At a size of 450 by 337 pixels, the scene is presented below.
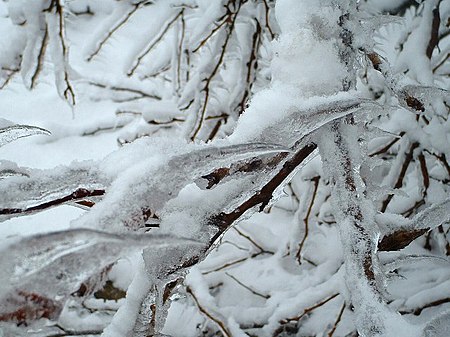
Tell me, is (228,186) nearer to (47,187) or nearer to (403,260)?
(47,187)

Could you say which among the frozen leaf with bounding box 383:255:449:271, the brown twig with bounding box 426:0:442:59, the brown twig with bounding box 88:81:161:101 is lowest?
the brown twig with bounding box 88:81:161:101

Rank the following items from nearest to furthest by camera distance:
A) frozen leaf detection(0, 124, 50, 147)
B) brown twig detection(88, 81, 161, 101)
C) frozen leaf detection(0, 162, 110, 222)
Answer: frozen leaf detection(0, 162, 110, 222)
frozen leaf detection(0, 124, 50, 147)
brown twig detection(88, 81, 161, 101)

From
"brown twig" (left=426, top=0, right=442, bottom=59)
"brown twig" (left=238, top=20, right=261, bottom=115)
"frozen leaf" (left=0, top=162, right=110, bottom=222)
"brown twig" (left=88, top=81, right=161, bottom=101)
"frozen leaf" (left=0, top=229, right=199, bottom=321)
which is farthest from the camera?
"brown twig" (left=88, top=81, right=161, bottom=101)

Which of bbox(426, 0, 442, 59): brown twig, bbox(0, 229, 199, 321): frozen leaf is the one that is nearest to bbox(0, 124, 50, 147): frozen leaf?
bbox(0, 229, 199, 321): frozen leaf

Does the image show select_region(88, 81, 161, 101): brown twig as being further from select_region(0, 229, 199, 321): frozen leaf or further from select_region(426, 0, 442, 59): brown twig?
select_region(0, 229, 199, 321): frozen leaf

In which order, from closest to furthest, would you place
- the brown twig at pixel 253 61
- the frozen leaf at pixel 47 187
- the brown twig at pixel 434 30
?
the frozen leaf at pixel 47 187 < the brown twig at pixel 434 30 < the brown twig at pixel 253 61

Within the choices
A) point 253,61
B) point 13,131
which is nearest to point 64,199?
point 13,131

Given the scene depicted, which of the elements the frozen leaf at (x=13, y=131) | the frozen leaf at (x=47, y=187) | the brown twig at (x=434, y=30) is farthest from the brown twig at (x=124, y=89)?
the frozen leaf at (x=47, y=187)

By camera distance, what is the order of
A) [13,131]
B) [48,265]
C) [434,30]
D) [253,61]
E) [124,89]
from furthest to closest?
1. [124,89]
2. [253,61]
3. [434,30]
4. [13,131]
5. [48,265]

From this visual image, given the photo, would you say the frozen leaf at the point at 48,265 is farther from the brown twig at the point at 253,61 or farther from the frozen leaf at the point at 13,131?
the brown twig at the point at 253,61

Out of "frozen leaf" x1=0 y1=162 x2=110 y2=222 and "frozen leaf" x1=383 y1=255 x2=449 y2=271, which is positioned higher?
"frozen leaf" x1=0 y1=162 x2=110 y2=222

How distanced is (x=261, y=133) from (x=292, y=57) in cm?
15

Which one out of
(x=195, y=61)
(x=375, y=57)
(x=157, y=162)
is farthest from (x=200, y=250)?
(x=195, y=61)

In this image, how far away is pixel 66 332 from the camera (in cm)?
152
